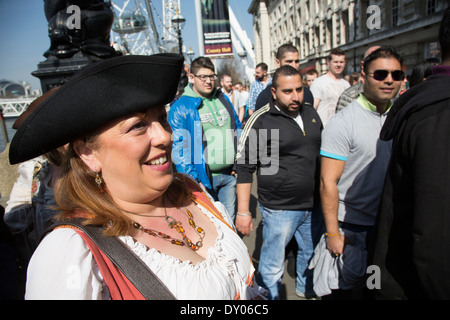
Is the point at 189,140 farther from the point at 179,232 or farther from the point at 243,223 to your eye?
the point at 179,232

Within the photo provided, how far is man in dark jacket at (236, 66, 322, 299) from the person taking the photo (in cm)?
269

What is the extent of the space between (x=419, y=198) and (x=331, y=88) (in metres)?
4.09

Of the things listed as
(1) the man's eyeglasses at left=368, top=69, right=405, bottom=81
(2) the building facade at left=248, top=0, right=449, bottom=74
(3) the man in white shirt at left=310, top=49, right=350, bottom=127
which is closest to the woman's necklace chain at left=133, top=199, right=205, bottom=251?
(1) the man's eyeglasses at left=368, top=69, right=405, bottom=81

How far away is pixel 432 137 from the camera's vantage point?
124 centimetres

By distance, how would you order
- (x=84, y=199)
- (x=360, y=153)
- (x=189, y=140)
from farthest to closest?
(x=189, y=140)
(x=360, y=153)
(x=84, y=199)

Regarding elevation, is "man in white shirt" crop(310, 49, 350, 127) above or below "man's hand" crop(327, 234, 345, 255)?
above

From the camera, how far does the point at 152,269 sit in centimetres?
108

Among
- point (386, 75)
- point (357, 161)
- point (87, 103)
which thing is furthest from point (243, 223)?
point (87, 103)

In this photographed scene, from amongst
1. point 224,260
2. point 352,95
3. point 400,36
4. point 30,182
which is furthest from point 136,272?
point 400,36

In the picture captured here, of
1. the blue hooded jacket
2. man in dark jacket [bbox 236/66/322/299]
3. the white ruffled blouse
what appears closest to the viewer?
the white ruffled blouse

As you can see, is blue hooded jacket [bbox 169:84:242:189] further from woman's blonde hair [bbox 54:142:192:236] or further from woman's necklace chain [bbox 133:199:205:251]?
woman's blonde hair [bbox 54:142:192:236]

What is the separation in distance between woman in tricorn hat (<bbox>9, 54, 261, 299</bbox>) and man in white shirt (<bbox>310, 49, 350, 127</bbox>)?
4223 millimetres

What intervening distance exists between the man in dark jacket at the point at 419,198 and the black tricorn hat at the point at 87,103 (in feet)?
3.89

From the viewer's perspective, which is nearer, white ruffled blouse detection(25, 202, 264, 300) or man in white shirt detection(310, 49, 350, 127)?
white ruffled blouse detection(25, 202, 264, 300)
